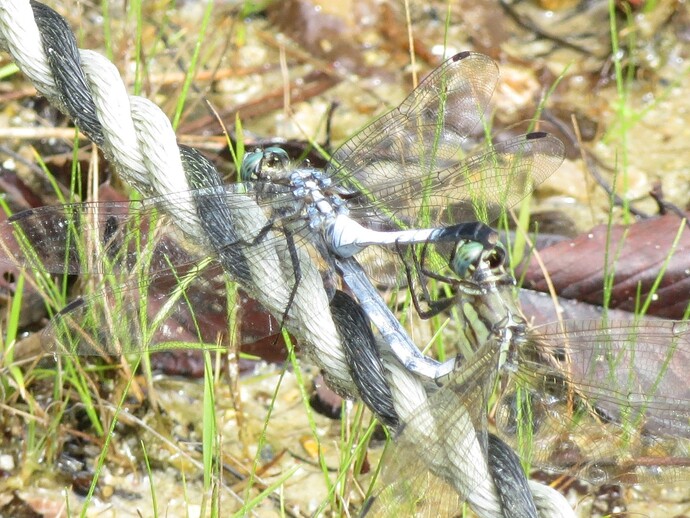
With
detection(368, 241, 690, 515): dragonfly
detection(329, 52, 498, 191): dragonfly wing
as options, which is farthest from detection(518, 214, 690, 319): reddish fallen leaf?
detection(368, 241, 690, 515): dragonfly

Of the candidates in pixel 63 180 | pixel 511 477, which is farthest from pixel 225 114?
pixel 511 477

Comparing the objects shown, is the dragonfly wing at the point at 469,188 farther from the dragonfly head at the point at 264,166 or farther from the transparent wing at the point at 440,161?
the dragonfly head at the point at 264,166

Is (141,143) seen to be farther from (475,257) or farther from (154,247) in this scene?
(475,257)

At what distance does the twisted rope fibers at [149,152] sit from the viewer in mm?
1458

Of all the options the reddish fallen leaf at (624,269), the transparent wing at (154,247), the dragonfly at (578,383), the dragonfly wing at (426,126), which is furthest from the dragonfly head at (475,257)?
the reddish fallen leaf at (624,269)

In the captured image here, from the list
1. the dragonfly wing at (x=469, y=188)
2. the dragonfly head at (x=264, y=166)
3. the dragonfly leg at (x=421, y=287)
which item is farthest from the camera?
the dragonfly head at (x=264, y=166)

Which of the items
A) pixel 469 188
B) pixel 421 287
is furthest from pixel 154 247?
pixel 469 188

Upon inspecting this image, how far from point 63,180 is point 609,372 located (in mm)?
1695

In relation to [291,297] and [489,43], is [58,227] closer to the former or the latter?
[291,297]

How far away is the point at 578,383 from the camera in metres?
1.57

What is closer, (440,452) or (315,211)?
(440,452)

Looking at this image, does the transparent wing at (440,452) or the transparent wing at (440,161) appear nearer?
the transparent wing at (440,452)

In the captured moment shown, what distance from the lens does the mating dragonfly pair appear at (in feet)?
5.06

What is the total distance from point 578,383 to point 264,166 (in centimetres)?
78
